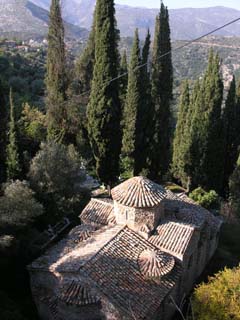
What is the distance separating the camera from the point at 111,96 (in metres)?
23.6

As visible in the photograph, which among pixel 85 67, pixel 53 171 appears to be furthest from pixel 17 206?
pixel 85 67

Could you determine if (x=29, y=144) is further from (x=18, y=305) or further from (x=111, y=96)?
(x=18, y=305)

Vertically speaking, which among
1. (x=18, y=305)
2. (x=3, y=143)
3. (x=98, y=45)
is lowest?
(x=18, y=305)

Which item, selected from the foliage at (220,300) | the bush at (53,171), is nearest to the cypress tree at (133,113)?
the bush at (53,171)

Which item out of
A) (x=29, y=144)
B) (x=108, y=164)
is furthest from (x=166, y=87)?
(x=29, y=144)

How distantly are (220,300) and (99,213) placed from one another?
7057 mm

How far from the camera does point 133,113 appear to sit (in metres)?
27.5

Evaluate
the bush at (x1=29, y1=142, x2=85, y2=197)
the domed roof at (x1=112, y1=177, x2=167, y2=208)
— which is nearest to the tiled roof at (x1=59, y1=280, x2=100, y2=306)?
the domed roof at (x1=112, y1=177, x2=167, y2=208)

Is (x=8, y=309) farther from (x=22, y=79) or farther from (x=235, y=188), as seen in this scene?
(x=22, y=79)

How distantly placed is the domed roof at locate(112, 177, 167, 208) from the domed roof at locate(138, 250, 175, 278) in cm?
199

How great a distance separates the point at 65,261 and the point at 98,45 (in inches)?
572

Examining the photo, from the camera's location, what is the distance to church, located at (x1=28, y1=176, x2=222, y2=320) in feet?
43.8

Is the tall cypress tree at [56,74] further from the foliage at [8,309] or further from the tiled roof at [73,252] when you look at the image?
the foliage at [8,309]

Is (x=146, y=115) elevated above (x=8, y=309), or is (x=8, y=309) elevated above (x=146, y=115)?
(x=146, y=115)
